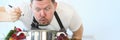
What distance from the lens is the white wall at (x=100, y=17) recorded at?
1.01 meters

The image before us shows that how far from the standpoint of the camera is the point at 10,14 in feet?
3.04

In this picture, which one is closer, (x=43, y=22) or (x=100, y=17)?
(x=43, y=22)

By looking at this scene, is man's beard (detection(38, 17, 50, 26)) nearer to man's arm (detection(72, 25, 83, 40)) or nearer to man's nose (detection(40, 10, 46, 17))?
man's nose (detection(40, 10, 46, 17))

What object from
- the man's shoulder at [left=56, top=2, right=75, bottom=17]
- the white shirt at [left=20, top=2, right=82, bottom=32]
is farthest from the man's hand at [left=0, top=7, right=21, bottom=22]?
the man's shoulder at [left=56, top=2, right=75, bottom=17]

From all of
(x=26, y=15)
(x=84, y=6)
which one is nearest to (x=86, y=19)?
(x=84, y=6)

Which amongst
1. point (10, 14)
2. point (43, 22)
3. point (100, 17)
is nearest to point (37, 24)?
point (43, 22)

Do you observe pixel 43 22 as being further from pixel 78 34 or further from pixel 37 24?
pixel 78 34

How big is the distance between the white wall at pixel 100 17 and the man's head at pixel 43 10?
154 mm

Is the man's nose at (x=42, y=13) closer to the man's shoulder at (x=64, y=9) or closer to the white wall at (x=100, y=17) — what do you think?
the man's shoulder at (x=64, y=9)

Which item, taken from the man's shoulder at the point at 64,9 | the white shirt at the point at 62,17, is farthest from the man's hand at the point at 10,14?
the man's shoulder at the point at 64,9

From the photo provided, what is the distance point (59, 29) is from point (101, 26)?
0.75ft

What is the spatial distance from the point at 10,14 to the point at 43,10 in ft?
0.49

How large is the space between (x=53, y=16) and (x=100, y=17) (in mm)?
236

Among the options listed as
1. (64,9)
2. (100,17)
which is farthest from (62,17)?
(100,17)
